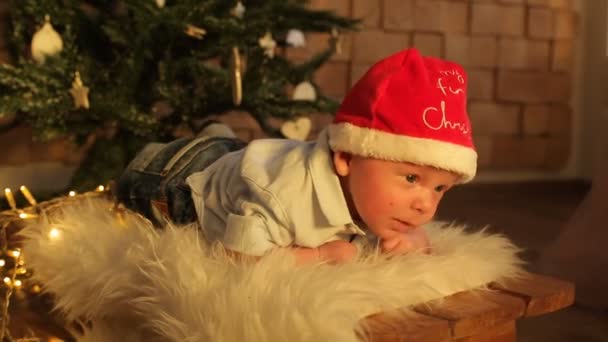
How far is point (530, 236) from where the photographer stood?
1.89m

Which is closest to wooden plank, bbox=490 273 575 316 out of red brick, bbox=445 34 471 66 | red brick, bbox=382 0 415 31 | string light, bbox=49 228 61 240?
string light, bbox=49 228 61 240

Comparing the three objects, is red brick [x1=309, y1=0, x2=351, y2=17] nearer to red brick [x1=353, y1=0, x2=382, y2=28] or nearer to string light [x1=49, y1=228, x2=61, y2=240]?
red brick [x1=353, y1=0, x2=382, y2=28]

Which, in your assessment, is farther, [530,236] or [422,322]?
[530,236]

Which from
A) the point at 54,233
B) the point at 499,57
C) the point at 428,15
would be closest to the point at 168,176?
the point at 54,233

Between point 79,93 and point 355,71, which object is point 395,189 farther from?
point 355,71

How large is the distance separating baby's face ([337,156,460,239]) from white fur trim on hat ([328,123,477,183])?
0.02 metres

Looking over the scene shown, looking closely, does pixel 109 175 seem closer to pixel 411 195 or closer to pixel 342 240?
pixel 342 240

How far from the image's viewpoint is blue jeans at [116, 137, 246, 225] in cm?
116

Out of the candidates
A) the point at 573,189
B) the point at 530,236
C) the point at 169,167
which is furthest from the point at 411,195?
the point at 573,189

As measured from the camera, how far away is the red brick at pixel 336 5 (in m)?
2.41

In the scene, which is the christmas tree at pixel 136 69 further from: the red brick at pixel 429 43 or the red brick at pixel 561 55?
the red brick at pixel 561 55

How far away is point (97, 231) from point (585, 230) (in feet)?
2.82

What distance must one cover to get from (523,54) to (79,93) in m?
1.95

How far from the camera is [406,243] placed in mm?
1003
